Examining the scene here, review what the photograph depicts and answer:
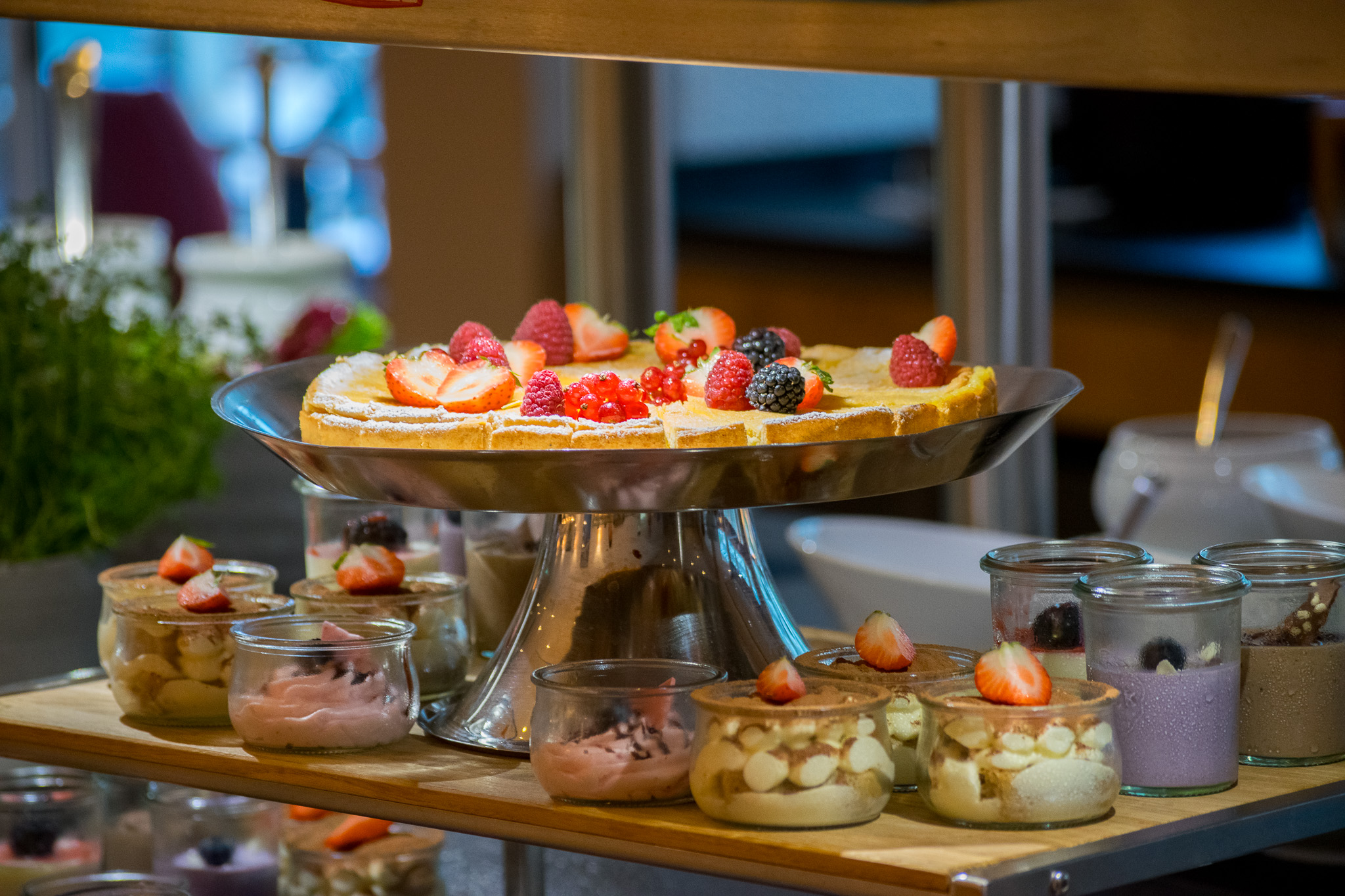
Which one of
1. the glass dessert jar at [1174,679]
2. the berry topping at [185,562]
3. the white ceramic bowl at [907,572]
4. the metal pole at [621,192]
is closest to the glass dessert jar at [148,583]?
the berry topping at [185,562]

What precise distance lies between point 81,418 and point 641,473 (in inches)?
33.5

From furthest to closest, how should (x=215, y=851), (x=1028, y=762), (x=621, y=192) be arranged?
(x=621, y=192)
(x=215, y=851)
(x=1028, y=762)

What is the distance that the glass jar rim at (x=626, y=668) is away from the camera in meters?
0.87

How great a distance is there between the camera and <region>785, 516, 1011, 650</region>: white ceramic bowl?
140 centimetres

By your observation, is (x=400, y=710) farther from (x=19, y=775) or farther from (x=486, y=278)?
(x=486, y=278)

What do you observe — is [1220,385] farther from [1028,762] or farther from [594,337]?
[1028,762]

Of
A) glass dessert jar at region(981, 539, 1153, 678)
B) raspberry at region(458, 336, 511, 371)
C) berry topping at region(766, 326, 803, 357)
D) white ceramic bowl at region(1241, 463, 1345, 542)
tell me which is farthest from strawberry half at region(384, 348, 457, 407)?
white ceramic bowl at region(1241, 463, 1345, 542)

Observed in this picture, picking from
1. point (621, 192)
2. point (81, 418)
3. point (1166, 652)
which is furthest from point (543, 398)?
point (621, 192)

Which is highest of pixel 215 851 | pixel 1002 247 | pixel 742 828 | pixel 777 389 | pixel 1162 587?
pixel 1002 247

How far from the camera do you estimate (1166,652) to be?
87 cm

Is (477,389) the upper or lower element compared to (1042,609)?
upper

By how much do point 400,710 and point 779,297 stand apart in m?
3.39

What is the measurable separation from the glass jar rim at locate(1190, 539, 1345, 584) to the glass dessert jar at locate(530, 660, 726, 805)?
0.96 feet

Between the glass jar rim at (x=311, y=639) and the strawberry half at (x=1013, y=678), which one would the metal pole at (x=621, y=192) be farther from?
→ the strawberry half at (x=1013, y=678)
